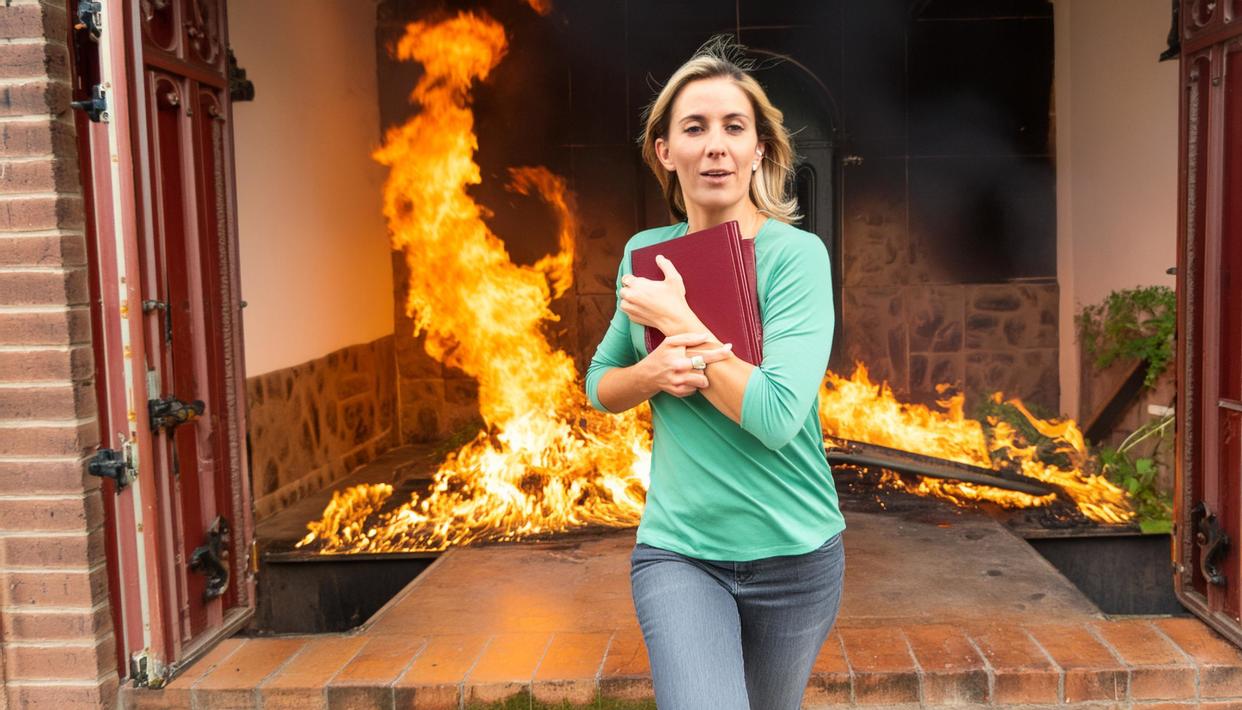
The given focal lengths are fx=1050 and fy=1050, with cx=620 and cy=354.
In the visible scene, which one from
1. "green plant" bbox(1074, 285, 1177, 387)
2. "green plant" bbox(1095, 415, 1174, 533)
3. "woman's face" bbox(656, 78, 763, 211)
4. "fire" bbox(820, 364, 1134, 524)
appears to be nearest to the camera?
"woman's face" bbox(656, 78, 763, 211)

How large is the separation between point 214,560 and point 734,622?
238 cm

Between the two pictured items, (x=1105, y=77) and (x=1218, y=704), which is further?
(x=1105, y=77)

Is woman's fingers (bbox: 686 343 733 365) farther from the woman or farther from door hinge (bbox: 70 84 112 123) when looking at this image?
door hinge (bbox: 70 84 112 123)

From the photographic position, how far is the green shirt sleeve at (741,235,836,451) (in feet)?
6.53

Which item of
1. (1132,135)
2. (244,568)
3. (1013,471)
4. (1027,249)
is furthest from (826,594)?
(1027,249)

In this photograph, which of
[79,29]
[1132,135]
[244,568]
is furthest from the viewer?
[1132,135]

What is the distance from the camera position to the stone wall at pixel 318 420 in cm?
621

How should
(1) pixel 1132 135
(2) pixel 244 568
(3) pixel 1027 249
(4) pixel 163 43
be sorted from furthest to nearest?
(3) pixel 1027 249 → (1) pixel 1132 135 → (2) pixel 244 568 → (4) pixel 163 43

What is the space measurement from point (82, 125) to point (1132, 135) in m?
Result: 6.34

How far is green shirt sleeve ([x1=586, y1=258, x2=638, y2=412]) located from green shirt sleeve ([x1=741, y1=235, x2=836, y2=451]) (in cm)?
38

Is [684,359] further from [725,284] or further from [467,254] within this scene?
[467,254]

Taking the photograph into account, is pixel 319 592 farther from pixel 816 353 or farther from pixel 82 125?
pixel 816 353

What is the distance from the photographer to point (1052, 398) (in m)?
8.55

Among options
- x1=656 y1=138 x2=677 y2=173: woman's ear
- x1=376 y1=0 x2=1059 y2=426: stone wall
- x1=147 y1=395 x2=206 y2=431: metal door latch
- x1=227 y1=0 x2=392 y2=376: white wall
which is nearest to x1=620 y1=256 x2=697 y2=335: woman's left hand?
x1=656 y1=138 x2=677 y2=173: woman's ear
